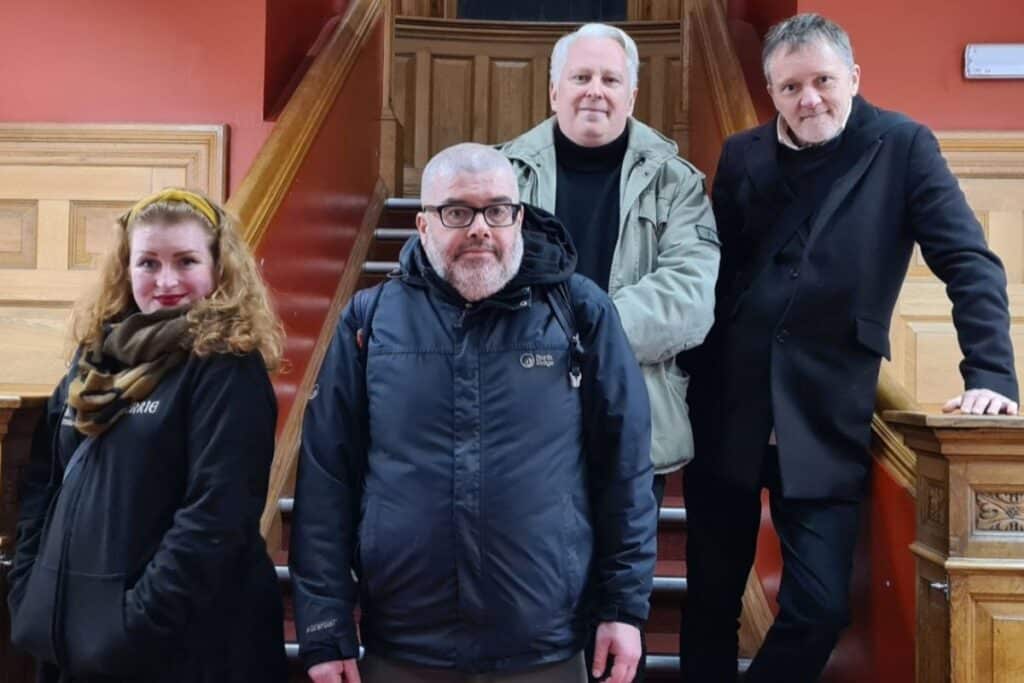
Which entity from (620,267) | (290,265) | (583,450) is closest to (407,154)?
(290,265)

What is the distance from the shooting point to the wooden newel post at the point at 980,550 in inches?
68.1

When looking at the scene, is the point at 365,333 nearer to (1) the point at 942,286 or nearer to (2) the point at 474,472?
(2) the point at 474,472

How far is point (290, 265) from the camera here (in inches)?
123

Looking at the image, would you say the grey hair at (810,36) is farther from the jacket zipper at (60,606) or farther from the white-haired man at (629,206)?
the jacket zipper at (60,606)

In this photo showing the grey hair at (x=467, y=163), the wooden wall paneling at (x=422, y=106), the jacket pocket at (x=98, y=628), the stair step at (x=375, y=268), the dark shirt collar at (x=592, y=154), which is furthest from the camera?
the wooden wall paneling at (x=422, y=106)

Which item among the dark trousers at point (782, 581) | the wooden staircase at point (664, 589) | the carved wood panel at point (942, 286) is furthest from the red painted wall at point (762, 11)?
the dark trousers at point (782, 581)

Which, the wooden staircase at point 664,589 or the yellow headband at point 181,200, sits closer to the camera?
the yellow headband at point 181,200

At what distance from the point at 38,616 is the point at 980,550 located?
1.39m

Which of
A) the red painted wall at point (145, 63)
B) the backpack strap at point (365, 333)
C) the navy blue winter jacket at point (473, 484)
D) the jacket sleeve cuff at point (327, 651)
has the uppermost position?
the red painted wall at point (145, 63)

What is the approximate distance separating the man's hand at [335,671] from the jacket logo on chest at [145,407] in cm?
44

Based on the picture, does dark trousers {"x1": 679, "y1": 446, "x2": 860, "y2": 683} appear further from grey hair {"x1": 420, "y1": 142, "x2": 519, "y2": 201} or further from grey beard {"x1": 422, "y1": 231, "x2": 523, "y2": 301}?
grey hair {"x1": 420, "y1": 142, "x2": 519, "y2": 201}

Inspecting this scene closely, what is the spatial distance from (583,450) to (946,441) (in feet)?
1.82

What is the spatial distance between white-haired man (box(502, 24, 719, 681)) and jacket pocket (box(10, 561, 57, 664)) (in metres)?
0.97

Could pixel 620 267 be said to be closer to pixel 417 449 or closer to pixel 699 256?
pixel 699 256
